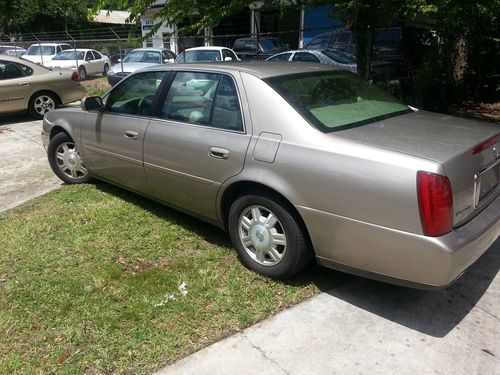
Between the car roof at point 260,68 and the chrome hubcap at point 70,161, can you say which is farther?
the chrome hubcap at point 70,161

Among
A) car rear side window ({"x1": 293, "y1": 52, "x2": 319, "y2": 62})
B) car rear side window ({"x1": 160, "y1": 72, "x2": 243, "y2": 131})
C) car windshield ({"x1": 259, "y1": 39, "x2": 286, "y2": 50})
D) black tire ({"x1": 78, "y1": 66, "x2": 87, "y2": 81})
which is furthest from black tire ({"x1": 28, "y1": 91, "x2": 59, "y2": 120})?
black tire ({"x1": 78, "y1": 66, "x2": 87, "y2": 81})

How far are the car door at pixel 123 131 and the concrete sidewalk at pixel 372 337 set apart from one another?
2151 millimetres

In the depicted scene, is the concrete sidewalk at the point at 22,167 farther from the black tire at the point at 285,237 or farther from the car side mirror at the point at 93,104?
the black tire at the point at 285,237

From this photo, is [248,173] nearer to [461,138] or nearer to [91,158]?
[461,138]

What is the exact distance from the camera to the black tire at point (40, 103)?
10.8m

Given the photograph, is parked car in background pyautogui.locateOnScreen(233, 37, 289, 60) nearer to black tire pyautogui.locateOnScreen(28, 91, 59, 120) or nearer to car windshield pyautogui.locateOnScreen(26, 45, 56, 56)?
black tire pyautogui.locateOnScreen(28, 91, 59, 120)

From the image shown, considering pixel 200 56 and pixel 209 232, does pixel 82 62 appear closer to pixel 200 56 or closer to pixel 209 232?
pixel 200 56

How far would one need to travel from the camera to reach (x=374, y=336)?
2.93m

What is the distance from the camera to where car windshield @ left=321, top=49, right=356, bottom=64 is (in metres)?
13.0

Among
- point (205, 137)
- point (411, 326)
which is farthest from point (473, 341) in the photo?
point (205, 137)

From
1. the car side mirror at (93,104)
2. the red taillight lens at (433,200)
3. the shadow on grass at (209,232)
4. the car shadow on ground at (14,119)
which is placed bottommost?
the shadow on grass at (209,232)

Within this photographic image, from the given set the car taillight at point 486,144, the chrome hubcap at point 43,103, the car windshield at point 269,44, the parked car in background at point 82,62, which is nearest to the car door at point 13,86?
the chrome hubcap at point 43,103

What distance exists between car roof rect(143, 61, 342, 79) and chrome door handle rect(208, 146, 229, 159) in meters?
0.63

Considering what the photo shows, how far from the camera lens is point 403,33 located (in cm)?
1343
